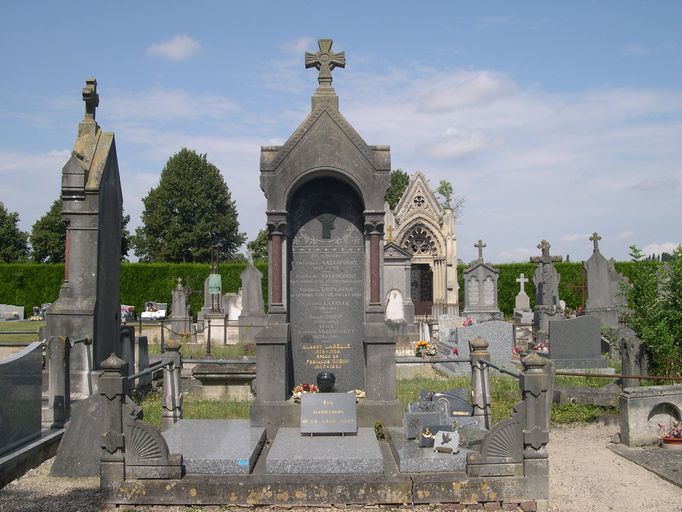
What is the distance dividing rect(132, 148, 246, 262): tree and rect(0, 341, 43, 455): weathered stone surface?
1774 inches

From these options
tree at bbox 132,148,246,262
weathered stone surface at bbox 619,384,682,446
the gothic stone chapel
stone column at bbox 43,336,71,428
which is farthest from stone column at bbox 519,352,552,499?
tree at bbox 132,148,246,262

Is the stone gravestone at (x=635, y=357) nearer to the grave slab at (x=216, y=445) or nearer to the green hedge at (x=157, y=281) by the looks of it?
the grave slab at (x=216, y=445)

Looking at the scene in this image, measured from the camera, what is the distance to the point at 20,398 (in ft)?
25.2

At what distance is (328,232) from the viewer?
8672 millimetres

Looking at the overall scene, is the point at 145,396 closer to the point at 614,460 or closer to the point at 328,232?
the point at 328,232

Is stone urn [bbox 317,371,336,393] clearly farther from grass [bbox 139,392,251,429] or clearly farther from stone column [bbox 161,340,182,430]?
stone column [bbox 161,340,182,430]

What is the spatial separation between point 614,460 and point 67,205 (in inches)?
363

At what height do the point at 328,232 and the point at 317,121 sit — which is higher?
the point at 317,121

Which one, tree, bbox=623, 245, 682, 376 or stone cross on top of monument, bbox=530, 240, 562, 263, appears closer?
tree, bbox=623, 245, 682, 376

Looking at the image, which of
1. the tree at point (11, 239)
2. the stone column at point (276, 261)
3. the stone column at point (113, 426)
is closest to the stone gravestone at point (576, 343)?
the stone column at point (276, 261)

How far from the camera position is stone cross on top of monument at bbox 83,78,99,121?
11602 millimetres

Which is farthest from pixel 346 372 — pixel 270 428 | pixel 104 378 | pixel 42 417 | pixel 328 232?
pixel 42 417

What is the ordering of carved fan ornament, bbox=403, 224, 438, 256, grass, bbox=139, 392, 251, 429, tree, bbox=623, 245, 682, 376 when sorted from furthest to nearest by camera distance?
1. carved fan ornament, bbox=403, 224, 438, 256
2. tree, bbox=623, 245, 682, 376
3. grass, bbox=139, 392, 251, 429

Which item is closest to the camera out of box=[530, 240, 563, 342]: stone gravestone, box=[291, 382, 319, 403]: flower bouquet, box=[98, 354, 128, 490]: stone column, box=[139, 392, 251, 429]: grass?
box=[98, 354, 128, 490]: stone column
